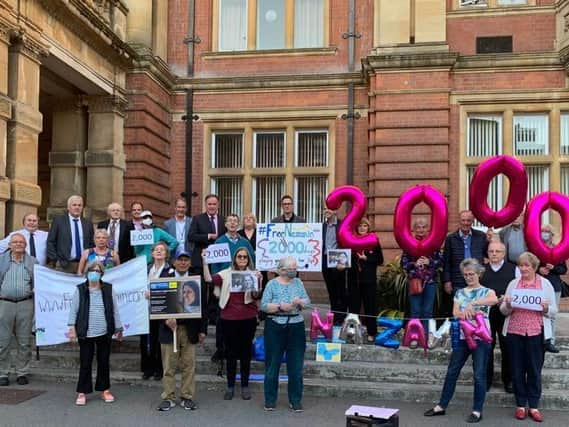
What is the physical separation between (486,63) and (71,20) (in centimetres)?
788

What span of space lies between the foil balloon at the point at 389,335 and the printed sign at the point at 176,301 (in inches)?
106

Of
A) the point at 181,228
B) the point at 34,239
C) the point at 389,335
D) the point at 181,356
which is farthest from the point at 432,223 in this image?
the point at 34,239

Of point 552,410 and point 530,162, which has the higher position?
point 530,162

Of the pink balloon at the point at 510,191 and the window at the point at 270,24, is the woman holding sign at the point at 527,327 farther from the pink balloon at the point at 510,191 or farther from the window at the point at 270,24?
the window at the point at 270,24

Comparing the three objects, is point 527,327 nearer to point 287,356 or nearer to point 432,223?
point 432,223

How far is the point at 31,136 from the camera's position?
361 inches

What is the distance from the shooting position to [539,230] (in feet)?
25.6

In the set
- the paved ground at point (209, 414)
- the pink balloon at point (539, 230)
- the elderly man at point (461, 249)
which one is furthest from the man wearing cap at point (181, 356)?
the pink balloon at point (539, 230)

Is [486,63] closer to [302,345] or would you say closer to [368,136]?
[368,136]

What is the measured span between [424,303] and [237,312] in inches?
107

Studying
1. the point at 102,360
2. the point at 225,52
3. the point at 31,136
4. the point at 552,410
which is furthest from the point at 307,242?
the point at 225,52

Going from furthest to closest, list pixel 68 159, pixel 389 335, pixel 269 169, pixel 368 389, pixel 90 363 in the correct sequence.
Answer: pixel 269 169 < pixel 68 159 < pixel 389 335 < pixel 368 389 < pixel 90 363

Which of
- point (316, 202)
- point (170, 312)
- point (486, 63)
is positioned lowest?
point (170, 312)

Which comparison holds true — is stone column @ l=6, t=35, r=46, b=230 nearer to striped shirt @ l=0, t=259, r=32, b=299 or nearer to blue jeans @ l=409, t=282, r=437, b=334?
striped shirt @ l=0, t=259, r=32, b=299
